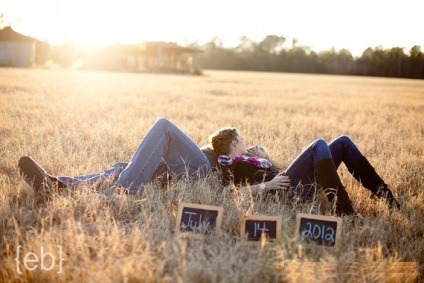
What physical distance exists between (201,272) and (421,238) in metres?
1.94

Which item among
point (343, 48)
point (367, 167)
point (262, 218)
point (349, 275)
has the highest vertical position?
point (343, 48)

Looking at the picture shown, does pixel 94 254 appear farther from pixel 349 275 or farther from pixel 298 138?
pixel 298 138

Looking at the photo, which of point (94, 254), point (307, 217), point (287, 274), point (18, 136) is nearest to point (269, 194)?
point (307, 217)

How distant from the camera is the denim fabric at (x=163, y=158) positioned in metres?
3.58

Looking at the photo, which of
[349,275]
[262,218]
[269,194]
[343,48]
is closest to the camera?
[349,275]

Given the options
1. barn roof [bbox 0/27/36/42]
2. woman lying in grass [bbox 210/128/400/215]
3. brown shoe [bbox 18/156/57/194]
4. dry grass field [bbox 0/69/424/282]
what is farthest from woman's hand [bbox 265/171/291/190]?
barn roof [bbox 0/27/36/42]

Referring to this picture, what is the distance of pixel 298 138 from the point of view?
23.2 feet

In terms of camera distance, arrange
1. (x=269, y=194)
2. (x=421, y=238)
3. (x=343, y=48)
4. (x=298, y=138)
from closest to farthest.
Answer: (x=421, y=238)
(x=269, y=194)
(x=298, y=138)
(x=343, y=48)

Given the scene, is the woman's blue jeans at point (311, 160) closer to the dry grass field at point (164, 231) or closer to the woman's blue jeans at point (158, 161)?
the dry grass field at point (164, 231)

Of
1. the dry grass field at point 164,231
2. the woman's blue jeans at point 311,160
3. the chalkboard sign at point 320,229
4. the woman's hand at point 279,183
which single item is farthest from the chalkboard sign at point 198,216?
the woman's blue jeans at point 311,160

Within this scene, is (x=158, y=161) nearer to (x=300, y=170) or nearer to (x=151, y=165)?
(x=151, y=165)

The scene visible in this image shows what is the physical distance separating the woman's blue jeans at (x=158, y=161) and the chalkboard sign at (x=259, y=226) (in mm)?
1016

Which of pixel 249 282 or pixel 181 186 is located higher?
pixel 181 186

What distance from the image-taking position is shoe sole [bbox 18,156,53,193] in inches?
136
